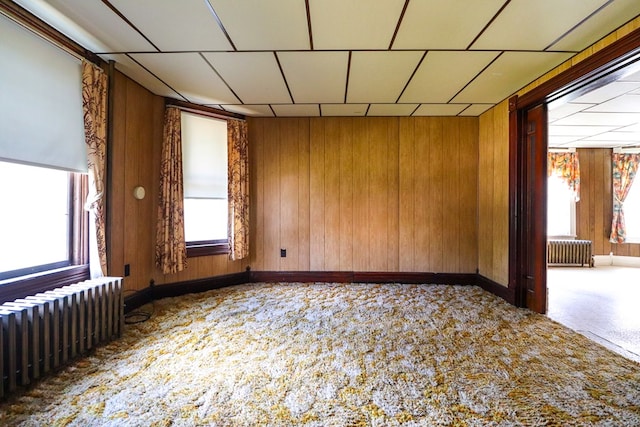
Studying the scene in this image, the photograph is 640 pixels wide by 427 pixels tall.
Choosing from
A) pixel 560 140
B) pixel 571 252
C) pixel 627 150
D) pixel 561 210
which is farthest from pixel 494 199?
pixel 627 150

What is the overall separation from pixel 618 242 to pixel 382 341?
282 inches

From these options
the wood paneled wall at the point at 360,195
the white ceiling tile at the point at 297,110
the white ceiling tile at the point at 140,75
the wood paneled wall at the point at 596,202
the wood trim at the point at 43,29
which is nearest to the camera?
the wood trim at the point at 43,29

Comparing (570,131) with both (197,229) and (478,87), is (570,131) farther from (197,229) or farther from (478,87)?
(197,229)

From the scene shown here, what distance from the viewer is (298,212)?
429 centimetres

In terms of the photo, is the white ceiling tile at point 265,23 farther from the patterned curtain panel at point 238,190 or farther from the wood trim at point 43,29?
the patterned curtain panel at point 238,190

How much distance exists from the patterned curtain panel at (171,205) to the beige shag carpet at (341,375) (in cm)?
69

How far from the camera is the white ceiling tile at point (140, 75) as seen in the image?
262cm

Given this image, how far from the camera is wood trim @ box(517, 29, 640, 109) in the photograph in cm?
205

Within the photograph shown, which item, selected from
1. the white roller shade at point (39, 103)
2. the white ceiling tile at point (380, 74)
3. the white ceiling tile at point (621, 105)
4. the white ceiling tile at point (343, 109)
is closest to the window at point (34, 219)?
the white roller shade at point (39, 103)

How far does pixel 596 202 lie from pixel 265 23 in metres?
7.94

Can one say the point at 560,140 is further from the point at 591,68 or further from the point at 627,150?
the point at 591,68

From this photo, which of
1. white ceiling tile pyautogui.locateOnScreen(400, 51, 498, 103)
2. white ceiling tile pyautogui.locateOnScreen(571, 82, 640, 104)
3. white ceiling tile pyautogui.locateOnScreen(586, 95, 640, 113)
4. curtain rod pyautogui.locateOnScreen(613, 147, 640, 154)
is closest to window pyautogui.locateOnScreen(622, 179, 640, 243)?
curtain rod pyautogui.locateOnScreen(613, 147, 640, 154)

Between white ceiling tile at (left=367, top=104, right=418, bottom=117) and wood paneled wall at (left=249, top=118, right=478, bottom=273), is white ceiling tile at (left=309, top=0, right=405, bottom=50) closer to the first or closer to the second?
white ceiling tile at (left=367, top=104, right=418, bottom=117)

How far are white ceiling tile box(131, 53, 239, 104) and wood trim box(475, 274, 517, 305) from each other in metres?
4.30
